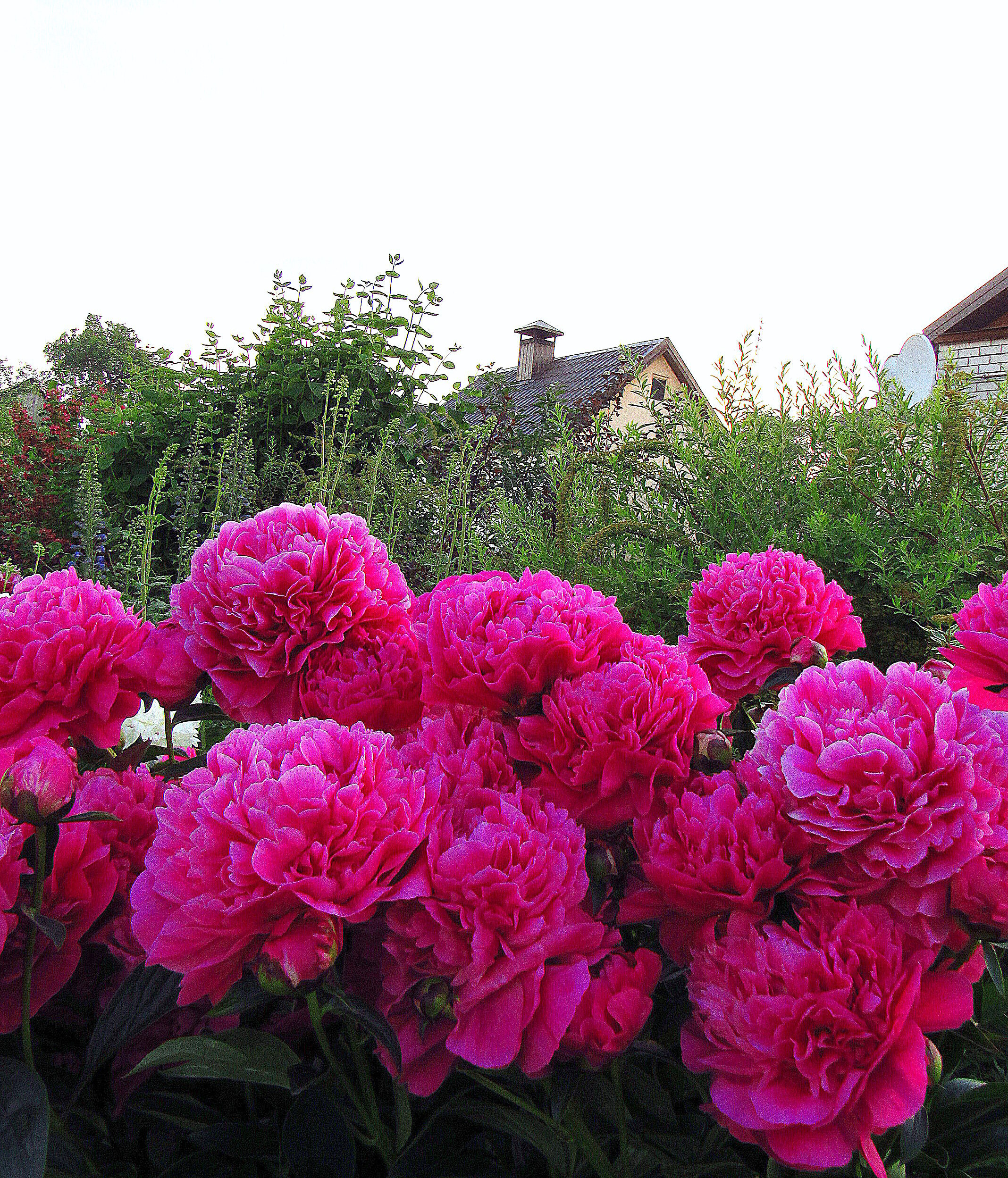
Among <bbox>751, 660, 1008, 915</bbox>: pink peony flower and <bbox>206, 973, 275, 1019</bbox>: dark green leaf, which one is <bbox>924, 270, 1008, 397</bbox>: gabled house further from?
<bbox>206, 973, 275, 1019</bbox>: dark green leaf

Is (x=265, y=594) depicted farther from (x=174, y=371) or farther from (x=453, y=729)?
(x=174, y=371)

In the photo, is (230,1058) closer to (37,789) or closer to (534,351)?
(37,789)

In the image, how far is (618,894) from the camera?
25.7 inches

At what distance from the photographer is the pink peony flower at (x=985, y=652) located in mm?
782

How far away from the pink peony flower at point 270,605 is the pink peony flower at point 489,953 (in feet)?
0.88

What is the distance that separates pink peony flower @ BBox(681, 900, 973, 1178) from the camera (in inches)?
18.5

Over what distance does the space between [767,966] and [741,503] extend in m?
1.92

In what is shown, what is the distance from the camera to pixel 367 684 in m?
0.73

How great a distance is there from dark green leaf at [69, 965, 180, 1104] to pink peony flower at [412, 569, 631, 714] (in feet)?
0.90

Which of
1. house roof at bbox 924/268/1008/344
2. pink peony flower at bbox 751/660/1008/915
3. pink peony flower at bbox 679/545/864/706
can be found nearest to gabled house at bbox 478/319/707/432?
house roof at bbox 924/268/1008/344

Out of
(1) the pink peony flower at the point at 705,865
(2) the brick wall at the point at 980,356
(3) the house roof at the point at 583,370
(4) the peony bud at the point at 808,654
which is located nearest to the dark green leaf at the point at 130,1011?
(1) the pink peony flower at the point at 705,865

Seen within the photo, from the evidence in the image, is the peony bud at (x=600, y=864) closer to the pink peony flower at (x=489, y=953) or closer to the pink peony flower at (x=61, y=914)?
the pink peony flower at (x=489, y=953)

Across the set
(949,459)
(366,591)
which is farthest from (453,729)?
(949,459)

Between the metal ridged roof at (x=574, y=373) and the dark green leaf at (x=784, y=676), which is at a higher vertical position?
the metal ridged roof at (x=574, y=373)
